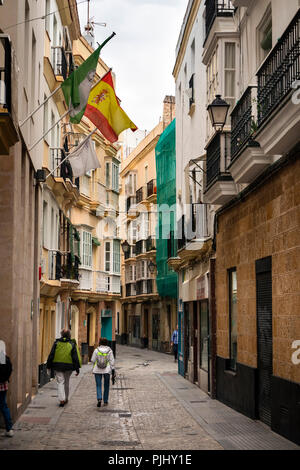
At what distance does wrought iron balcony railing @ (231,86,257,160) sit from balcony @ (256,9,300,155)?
4.62 feet

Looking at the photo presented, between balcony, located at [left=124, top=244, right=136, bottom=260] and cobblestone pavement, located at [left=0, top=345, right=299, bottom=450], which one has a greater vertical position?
balcony, located at [left=124, top=244, right=136, bottom=260]

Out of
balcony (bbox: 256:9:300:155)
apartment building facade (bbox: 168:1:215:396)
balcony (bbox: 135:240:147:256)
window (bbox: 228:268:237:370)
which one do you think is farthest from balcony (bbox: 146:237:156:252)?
balcony (bbox: 256:9:300:155)

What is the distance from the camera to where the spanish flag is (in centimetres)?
1811

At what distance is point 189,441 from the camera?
40.7 ft

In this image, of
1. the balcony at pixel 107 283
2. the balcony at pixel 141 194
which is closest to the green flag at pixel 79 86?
the balcony at pixel 107 283

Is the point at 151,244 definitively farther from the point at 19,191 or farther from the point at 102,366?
the point at 19,191

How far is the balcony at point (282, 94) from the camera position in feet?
34.7

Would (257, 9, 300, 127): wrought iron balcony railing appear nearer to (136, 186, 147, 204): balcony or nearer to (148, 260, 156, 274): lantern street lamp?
(148, 260, 156, 274): lantern street lamp

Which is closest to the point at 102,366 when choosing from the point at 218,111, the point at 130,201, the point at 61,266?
the point at 218,111

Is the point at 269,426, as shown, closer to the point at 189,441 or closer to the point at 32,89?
the point at 189,441

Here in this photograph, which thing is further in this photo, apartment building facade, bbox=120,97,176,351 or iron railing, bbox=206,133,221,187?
apartment building facade, bbox=120,97,176,351

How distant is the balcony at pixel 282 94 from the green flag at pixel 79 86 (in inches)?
155

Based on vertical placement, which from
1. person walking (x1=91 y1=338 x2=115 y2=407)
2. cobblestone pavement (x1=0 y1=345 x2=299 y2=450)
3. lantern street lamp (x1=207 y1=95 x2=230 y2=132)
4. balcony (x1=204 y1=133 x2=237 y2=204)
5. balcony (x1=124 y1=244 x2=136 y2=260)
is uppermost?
balcony (x1=124 y1=244 x2=136 y2=260)

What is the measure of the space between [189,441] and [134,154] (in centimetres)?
4833
